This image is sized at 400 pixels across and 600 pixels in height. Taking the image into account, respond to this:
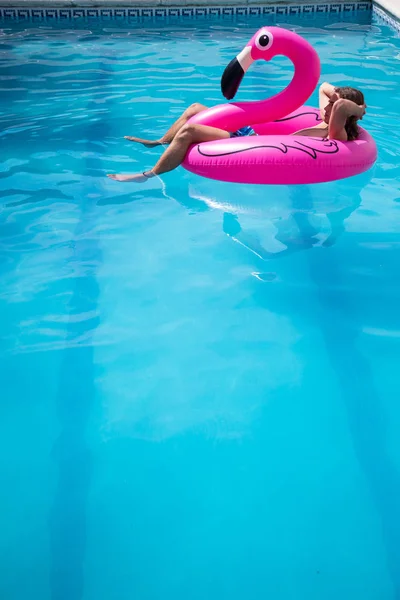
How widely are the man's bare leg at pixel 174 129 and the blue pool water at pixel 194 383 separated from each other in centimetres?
9

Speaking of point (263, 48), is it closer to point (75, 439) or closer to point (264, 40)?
point (264, 40)

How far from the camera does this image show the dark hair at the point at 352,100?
A: 4.14 metres

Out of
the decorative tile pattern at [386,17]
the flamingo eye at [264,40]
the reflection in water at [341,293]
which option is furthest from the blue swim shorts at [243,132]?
the decorative tile pattern at [386,17]

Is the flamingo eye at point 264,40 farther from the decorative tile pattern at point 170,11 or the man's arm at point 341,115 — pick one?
the decorative tile pattern at point 170,11

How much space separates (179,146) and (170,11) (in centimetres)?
766

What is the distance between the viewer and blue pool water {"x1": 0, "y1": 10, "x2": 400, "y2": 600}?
6.27 ft

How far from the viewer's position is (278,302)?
3.07 metres

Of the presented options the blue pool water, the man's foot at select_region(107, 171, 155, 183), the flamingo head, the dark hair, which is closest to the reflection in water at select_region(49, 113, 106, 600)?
the blue pool water

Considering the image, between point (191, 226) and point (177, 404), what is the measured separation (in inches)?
62.7

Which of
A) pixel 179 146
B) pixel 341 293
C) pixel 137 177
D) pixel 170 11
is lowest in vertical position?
pixel 341 293

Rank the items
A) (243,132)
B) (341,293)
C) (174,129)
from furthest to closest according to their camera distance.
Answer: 1. (174,129)
2. (243,132)
3. (341,293)

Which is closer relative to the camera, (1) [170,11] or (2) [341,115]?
(2) [341,115]

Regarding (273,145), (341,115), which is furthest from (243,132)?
(341,115)

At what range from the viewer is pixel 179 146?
418 centimetres
